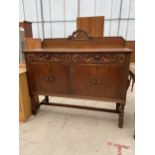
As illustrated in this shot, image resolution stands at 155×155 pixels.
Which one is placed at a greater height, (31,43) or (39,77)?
(31,43)

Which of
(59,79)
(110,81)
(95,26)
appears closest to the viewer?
(110,81)

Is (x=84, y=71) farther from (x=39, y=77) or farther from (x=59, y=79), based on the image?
(x=39, y=77)

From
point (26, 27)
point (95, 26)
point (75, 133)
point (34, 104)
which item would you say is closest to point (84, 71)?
point (75, 133)

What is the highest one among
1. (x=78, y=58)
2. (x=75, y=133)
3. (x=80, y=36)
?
(x=80, y=36)

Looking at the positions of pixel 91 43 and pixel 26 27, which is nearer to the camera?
pixel 91 43

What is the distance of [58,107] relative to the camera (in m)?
2.58

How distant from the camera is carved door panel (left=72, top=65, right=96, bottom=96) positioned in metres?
1.82

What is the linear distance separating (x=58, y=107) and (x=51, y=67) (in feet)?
3.00

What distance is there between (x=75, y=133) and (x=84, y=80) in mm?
678

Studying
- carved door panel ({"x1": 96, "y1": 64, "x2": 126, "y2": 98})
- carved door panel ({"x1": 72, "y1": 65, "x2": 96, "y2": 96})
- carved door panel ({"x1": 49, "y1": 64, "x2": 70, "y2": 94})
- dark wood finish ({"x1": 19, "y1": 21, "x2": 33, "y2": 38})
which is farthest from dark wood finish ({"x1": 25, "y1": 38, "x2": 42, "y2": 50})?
carved door panel ({"x1": 96, "y1": 64, "x2": 126, "y2": 98})

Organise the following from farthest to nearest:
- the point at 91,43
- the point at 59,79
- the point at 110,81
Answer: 1. the point at 91,43
2. the point at 59,79
3. the point at 110,81

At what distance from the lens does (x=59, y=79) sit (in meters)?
1.96
